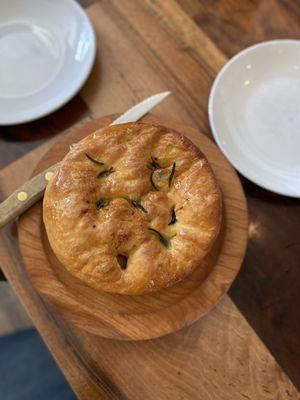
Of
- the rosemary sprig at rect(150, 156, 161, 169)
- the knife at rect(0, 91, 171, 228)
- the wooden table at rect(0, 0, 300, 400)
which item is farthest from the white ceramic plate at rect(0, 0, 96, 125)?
the rosemary sprig at rect(150, 156, 161, 169)

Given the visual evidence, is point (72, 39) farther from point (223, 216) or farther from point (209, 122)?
point (223, 216)

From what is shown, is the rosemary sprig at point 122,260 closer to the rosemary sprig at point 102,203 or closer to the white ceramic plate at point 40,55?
the rosemary sprig at point 102,203

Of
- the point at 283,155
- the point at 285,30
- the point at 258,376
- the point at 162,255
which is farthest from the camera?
the point at 285,30

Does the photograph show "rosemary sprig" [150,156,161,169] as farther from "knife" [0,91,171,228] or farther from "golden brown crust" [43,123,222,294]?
"knife" [0,91,171,228]

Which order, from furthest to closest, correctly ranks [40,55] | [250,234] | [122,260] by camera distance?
[40,55]
[250,234]
[122,260]

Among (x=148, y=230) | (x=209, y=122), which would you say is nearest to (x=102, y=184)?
(x=148, y=230)

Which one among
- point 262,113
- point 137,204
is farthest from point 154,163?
point 262,113

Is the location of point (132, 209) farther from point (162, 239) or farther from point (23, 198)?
point (23, 198)
